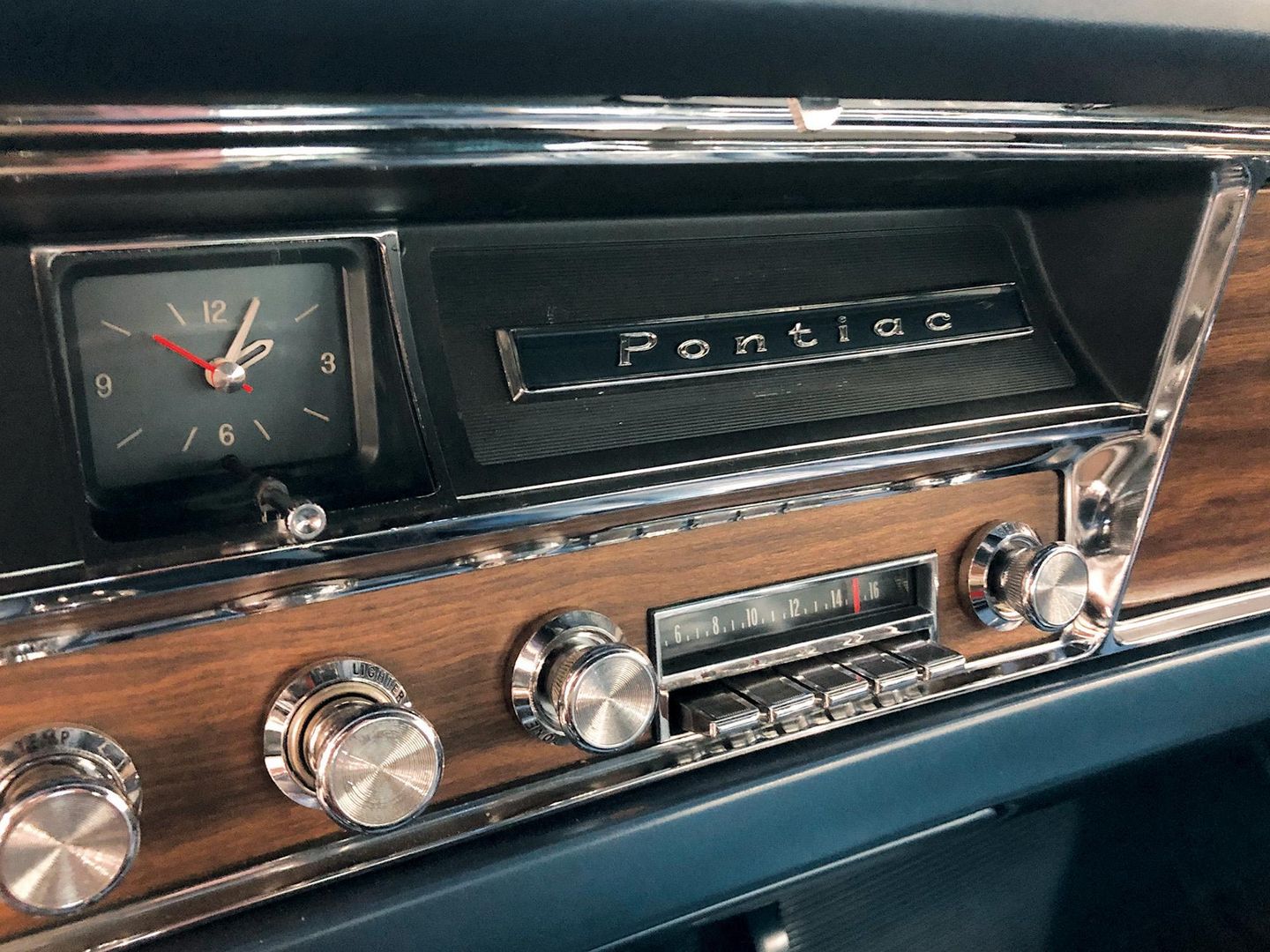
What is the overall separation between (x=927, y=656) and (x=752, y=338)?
240mm

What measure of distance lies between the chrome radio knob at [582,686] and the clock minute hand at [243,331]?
212 millimetres

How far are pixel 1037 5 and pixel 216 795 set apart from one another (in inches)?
21.6

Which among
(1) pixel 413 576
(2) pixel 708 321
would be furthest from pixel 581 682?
(2) pixel 708 321

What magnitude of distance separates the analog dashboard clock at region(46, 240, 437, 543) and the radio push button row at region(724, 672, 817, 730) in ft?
0.83

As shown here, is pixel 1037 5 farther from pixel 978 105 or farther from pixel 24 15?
pixel 24 15

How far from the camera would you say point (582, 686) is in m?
0.56

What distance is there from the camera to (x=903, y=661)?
0.69m

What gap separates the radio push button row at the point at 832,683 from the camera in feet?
2.17

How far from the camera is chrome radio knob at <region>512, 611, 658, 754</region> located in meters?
0.57

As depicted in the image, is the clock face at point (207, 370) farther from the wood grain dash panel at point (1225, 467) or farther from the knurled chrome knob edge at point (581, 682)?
the wood grain dash panel at point (1225, 467)

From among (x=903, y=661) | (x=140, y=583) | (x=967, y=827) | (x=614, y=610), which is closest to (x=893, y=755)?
(x=903, y=661)

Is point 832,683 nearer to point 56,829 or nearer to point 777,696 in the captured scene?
point 777,696

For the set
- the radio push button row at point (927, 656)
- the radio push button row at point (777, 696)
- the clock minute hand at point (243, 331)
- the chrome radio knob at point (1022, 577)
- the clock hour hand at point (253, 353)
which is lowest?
the radio push button row at point (927, 656)

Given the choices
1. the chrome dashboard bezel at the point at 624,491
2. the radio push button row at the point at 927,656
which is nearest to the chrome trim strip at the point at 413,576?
the chrome dashboard bezel at the point at 624,491
